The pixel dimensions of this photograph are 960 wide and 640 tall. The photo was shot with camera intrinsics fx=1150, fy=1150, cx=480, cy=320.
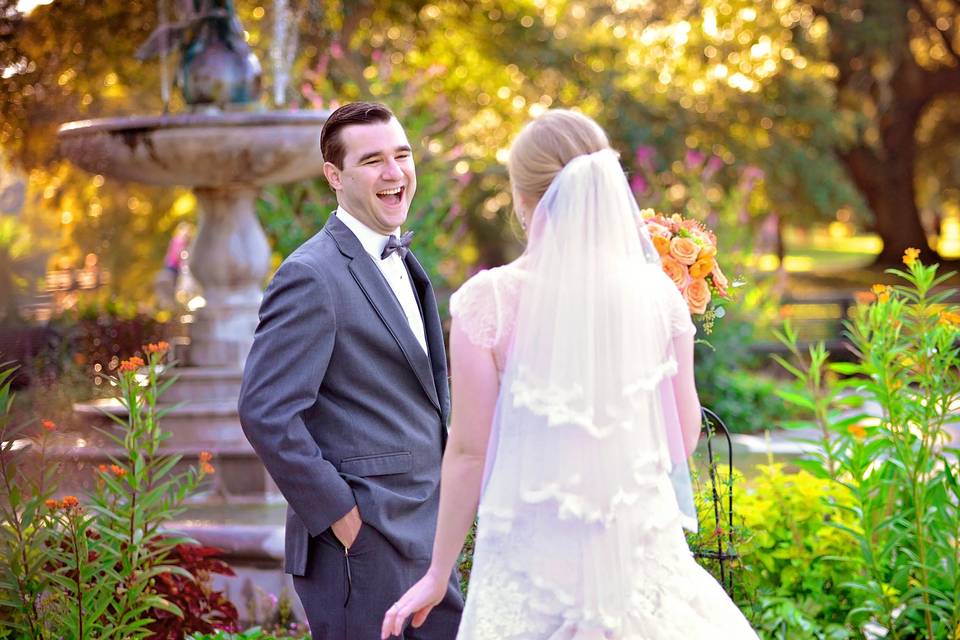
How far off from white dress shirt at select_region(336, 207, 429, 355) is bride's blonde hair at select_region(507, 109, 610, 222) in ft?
2.25

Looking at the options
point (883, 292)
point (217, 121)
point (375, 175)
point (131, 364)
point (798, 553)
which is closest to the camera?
point (375, 175)

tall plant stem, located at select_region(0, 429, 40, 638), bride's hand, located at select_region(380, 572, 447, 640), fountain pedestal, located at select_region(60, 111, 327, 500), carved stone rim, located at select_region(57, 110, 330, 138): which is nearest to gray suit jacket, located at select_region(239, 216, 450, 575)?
bride's hand, located at select_region(380, 572, 447, 640)

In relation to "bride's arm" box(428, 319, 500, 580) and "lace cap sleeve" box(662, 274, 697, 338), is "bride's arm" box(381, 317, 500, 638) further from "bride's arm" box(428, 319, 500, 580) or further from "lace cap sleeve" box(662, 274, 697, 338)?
"lace cap sleeve" box(662, 274, 697, 338)

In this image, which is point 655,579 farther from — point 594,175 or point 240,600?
point 240,600

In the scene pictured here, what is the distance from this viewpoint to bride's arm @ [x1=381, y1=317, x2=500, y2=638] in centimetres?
239

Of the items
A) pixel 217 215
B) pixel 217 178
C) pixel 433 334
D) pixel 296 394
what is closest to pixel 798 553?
pixel 433 334

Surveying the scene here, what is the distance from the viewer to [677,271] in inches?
130

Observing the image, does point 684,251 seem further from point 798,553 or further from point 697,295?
point 798,553

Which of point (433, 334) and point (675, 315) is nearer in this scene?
point (675, 315)

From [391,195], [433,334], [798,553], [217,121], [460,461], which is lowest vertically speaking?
[798,553]

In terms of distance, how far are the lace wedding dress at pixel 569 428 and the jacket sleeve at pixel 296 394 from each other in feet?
1.54

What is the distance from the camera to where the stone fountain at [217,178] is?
21.3 feet

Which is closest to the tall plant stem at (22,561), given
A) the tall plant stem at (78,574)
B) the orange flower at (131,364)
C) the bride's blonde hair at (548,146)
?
the tall plant stem at (78,574)

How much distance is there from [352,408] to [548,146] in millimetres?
870
